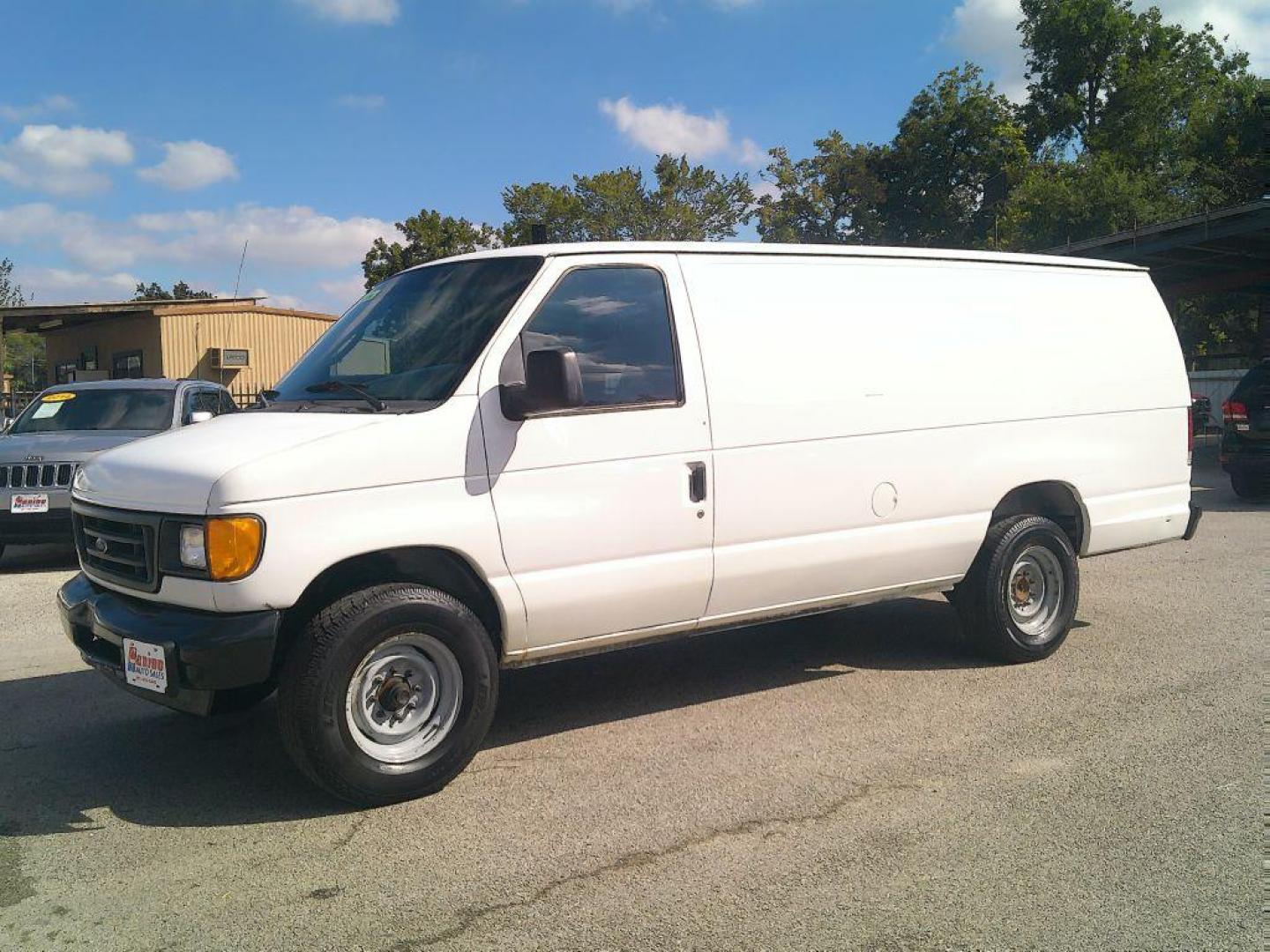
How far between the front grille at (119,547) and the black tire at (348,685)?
688 mm

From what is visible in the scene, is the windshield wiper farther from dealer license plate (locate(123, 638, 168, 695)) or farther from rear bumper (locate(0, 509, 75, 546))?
rear bumper (locate(0, 509, 75, 546))

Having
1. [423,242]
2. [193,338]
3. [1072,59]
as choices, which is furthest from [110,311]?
[1072,59]

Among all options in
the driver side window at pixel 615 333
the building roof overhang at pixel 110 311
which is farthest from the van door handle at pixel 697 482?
the building roof overhang at pixel 110 311

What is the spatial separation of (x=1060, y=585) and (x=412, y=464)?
4146 millimetres

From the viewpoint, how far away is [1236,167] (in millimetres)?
33062

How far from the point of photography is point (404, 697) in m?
4.07

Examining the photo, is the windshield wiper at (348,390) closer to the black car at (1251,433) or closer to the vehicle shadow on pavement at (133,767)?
the vehicle shadow on pavement at (133,767)

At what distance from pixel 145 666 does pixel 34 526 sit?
6.14m

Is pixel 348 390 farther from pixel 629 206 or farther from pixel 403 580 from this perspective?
pixel 629 206

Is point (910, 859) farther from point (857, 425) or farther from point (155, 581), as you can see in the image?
point (155, 581)

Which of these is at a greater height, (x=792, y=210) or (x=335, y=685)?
(x=792, y=210)

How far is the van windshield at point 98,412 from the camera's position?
9953 mm

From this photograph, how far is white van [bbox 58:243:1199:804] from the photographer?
12.5 ft

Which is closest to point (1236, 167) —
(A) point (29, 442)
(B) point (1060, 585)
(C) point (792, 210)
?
(C) point (792, 210)
